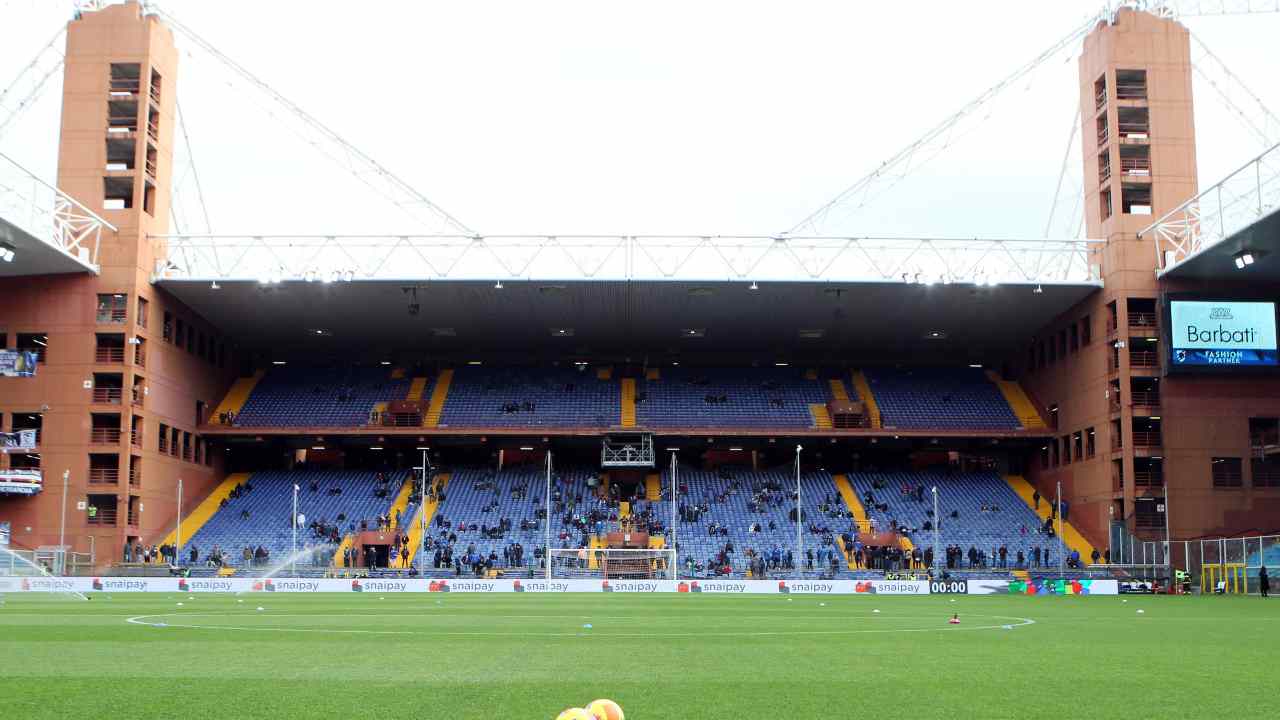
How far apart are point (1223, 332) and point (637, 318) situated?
31.5 meters

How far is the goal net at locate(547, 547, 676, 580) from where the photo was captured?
202 ft

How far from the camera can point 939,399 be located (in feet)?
257

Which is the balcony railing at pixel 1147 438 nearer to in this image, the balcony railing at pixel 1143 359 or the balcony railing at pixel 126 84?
the balcony railing at pixel 1143 359

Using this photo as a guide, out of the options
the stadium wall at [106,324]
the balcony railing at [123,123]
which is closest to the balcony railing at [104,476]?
the stadium wall at [106,324]

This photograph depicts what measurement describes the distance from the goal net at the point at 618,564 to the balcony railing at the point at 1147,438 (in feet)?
81.2

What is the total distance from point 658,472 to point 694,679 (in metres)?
62.9

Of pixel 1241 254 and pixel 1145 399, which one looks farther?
pixel 1145 399

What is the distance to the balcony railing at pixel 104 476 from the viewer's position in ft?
204

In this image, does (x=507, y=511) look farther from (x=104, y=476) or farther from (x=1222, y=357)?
(x=1222, y=357)

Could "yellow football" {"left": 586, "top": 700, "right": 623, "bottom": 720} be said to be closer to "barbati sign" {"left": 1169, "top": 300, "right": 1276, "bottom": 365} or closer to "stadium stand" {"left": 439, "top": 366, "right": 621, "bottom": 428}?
"barbati sign" {"left": 1169, "top": 300, "right": 1276, "bottom": 365}

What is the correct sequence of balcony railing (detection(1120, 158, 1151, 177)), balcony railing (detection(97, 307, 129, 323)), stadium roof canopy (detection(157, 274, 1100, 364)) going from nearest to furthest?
balcony railing (detection(97, 307, 129, 323)) < balcony railing (detection(1120, 158, 1151, 177)) < stadium roof canopy (detection(157, 274, 1100, 364))

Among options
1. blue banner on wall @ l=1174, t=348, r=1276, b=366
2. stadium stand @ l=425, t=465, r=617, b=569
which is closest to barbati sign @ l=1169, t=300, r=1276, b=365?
blue banner on wall @ l=1174, t=348, r=1276, b=366

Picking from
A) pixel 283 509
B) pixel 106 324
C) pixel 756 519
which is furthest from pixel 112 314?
pixel 756 519

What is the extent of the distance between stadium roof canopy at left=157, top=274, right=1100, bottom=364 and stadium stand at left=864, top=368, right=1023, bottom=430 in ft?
4.77
